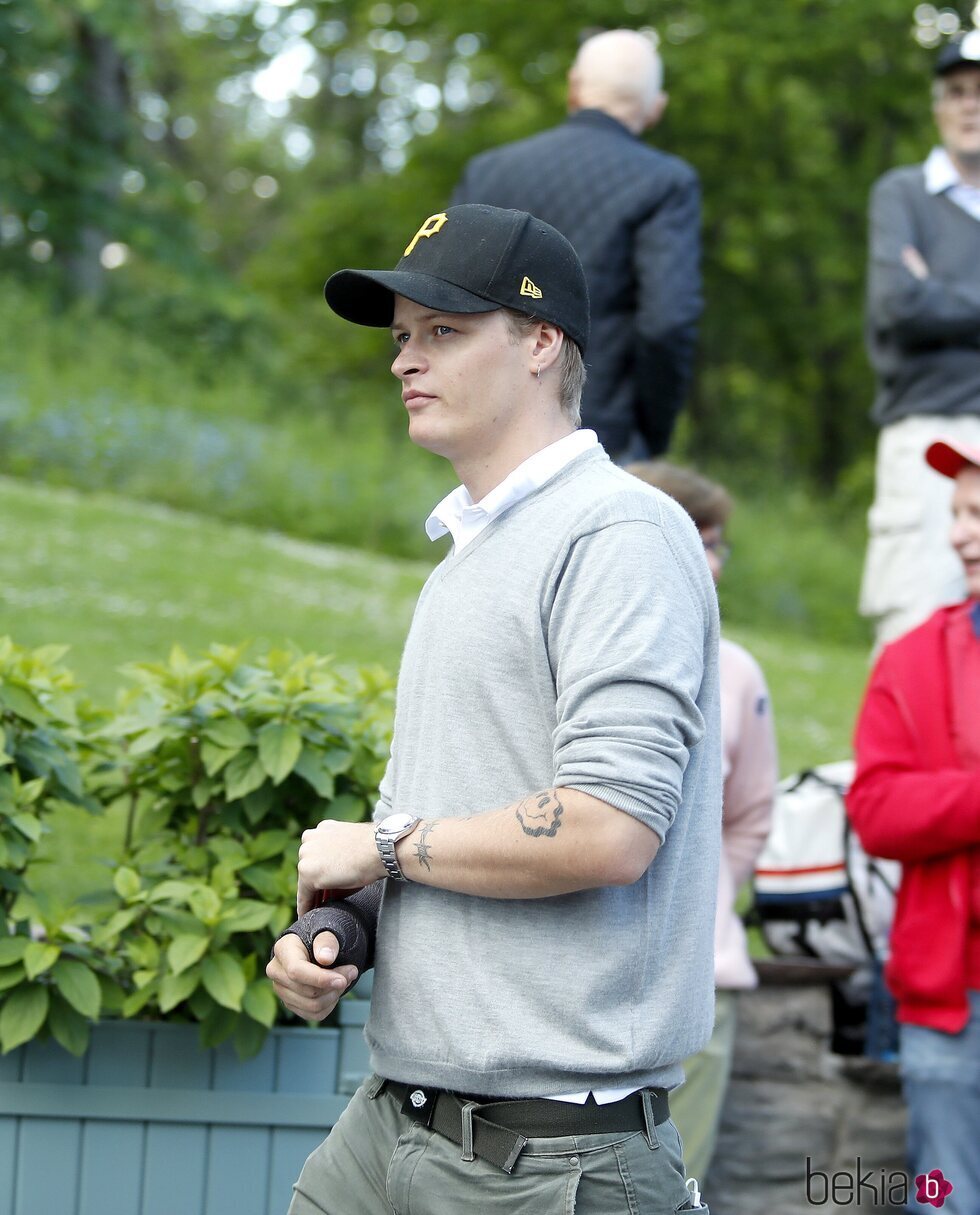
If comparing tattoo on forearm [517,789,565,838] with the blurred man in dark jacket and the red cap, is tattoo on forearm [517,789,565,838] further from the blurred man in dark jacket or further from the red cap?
the blurred man in dark jacket

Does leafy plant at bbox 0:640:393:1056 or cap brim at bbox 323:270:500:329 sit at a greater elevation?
cap brim at bbox 323:270:500:329

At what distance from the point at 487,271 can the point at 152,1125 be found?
2.09 meters

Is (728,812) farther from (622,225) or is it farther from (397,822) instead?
(397,822)

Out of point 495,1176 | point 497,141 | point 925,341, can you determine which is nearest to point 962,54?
point 925,341

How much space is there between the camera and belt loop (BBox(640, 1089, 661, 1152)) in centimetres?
204

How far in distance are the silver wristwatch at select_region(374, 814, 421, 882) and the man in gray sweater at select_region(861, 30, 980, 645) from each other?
14.1ft

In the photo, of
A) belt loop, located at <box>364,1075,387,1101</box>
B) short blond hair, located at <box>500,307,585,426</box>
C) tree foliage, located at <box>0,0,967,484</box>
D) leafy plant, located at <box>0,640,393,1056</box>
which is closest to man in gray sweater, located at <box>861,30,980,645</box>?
leafy plant, located at <box>0,640,393,1056</box>

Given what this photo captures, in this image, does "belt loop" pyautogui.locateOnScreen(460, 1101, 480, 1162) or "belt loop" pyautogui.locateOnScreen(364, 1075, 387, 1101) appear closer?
"belt loop" pyautogui.locateOnScreen(460, 1101, 480, 1162)

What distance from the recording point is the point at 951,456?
4121 millimetres

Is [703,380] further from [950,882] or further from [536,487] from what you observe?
[536,487]

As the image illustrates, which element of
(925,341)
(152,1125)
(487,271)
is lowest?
(152,1125)

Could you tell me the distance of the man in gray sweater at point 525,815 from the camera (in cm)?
192

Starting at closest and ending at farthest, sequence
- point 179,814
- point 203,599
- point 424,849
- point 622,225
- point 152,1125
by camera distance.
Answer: point 424,849 → point 152,1125 → point 179,814 → point 622,225 → point 203,599

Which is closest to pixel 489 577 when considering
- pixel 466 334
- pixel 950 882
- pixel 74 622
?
pixel 466 334
